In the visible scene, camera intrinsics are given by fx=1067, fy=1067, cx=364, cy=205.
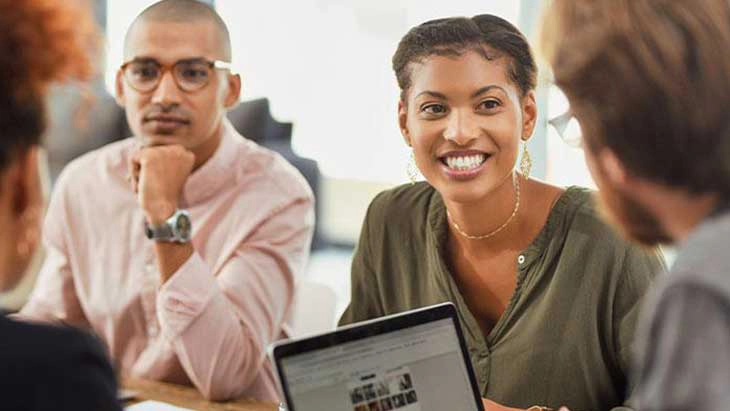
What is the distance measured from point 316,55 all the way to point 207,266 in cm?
260

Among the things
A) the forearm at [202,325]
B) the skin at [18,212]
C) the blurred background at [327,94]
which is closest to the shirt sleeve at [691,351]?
the skin at [18,212]

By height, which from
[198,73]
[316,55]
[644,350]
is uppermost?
[316,55]

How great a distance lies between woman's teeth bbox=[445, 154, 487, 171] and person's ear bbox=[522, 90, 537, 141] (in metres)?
0.12

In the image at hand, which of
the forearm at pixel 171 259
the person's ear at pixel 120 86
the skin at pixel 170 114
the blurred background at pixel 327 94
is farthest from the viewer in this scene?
the blurred background at pixel 327 94

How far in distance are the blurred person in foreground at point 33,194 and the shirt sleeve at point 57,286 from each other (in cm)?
135

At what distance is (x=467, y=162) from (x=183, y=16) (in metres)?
0.82

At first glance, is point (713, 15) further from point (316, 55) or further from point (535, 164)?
point (316, 55)

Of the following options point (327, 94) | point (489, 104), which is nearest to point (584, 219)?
point (489, 104)

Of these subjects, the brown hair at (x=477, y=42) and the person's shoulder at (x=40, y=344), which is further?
the brown hair at (x=477, y=42)

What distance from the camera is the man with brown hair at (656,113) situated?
2.63 feet

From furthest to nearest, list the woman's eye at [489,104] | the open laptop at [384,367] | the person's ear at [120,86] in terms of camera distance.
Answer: the person's ear at [120,86]
the woman's eye at [489,104]
the open laptop at [384,367]

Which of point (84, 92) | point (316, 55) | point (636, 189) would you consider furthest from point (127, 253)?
point (316, 55)

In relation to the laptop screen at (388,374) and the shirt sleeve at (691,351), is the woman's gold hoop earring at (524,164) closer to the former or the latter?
the laptop screen at (388,374)

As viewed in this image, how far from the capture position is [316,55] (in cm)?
457
